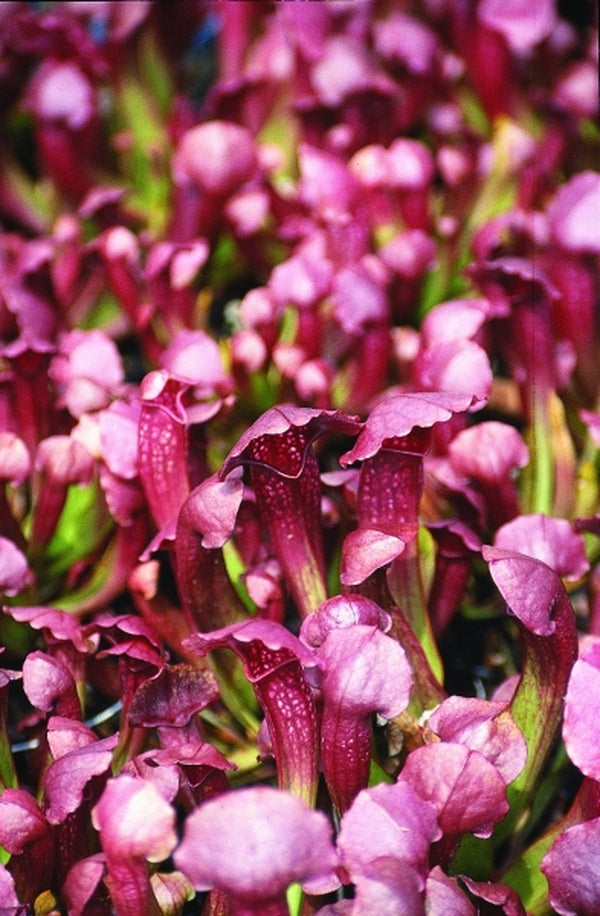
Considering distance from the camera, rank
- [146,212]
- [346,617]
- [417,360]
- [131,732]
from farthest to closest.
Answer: [146,212] → [417,360] → [131,732] → [346,617]

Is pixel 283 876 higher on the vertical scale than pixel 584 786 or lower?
higher

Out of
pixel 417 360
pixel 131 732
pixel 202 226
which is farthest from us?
pixel 202 226

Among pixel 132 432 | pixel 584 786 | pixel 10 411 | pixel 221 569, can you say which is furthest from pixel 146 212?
pixel 584 786

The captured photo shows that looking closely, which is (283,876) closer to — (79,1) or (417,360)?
(417,360)

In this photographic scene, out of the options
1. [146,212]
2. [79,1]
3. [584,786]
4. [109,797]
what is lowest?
[584,786]

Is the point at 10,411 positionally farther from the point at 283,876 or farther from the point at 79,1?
the point at 79,1

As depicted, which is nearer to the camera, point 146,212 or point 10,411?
point 10,411

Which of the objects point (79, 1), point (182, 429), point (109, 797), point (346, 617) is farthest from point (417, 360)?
point (79, 1)
